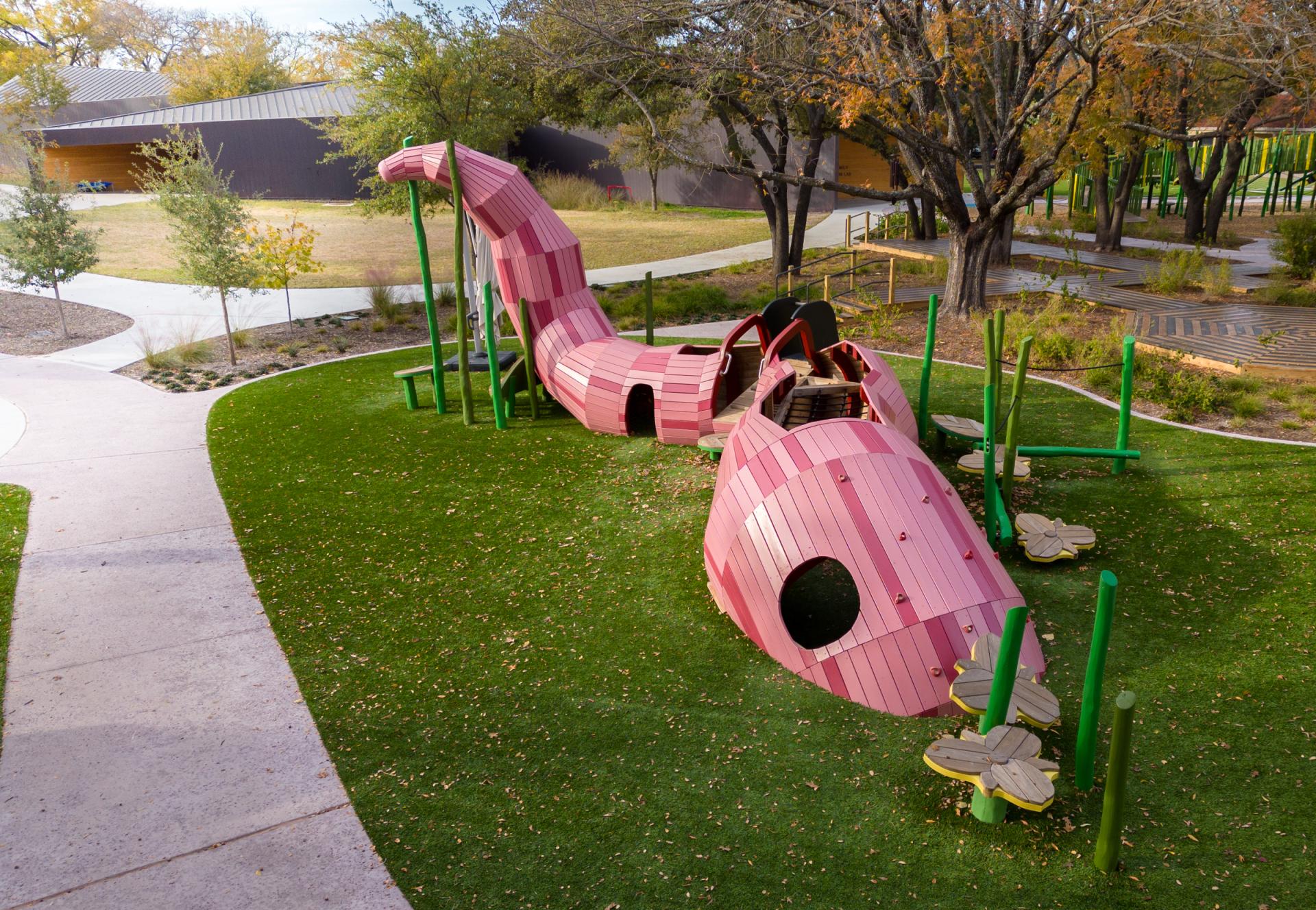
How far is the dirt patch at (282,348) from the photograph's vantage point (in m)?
13.9

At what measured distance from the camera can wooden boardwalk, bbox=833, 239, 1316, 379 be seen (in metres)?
11.8

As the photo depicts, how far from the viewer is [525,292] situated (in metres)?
10.6

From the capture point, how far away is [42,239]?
51.6 feet

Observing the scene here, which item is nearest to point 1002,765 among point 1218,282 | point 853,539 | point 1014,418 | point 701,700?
point 853,539

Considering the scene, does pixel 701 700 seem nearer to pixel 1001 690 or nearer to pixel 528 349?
pixel 1001 690

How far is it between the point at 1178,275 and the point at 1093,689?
1478cm

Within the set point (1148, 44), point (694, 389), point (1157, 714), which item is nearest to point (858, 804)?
point (1157, 714)

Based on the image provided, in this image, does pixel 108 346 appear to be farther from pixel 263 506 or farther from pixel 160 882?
pixel 160 882

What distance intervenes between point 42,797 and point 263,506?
13.4 ft

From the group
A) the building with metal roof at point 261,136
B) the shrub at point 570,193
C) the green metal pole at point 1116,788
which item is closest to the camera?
the green metal pole at point 1116,788

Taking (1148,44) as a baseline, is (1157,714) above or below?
below

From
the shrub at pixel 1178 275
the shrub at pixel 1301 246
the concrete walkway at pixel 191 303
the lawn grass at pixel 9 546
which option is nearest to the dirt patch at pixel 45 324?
the concrete walkway at pixel 191 303

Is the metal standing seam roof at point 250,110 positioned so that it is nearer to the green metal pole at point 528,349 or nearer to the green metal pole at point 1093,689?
the green metal pole at point 528,349

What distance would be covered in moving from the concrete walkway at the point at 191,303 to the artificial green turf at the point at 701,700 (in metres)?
8.29
